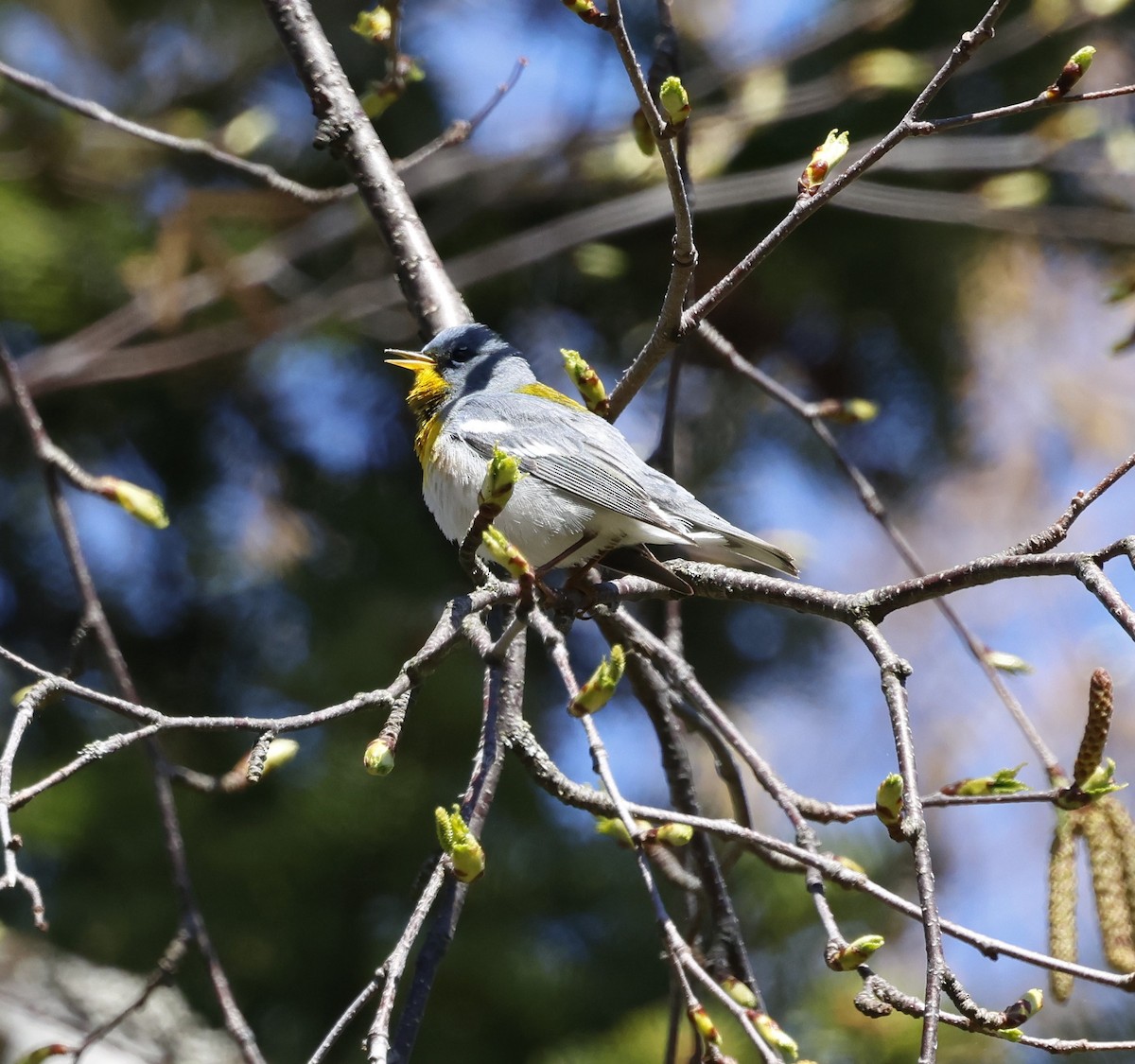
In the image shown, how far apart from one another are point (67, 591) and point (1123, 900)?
312 cm

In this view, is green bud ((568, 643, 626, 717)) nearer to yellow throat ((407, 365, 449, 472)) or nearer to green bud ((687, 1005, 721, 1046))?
green bud ((687, 1005, 721, 1046))

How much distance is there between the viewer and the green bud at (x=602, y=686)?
123 cm

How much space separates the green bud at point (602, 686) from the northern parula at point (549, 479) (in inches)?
28.9

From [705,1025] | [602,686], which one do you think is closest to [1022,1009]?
[705,1025]

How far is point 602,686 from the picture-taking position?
126 cm

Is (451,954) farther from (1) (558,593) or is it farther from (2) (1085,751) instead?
(2) (1085,751)

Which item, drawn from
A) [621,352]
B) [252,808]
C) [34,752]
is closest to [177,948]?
[252,808]

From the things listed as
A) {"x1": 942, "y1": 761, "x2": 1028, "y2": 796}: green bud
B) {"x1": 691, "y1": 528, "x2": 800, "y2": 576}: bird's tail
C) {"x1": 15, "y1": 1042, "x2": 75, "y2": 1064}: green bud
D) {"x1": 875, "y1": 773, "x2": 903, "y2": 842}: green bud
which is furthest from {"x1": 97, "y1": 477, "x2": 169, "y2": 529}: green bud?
{"x1": 942, "y1": 761, "x2": 1028, "y2": 796}: green bud

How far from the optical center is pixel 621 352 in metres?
3.91

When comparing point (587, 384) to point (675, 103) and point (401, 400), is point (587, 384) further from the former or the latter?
point (401, 400)

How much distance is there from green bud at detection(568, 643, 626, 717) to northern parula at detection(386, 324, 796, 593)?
734 mm

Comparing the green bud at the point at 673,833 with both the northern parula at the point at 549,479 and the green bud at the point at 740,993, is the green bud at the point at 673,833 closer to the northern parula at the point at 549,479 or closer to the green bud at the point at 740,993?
the green bud at the point at 740,993

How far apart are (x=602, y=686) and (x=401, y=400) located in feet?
8.93

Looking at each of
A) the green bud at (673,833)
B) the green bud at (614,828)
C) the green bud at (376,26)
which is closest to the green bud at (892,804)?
the green bud at (673,833)
